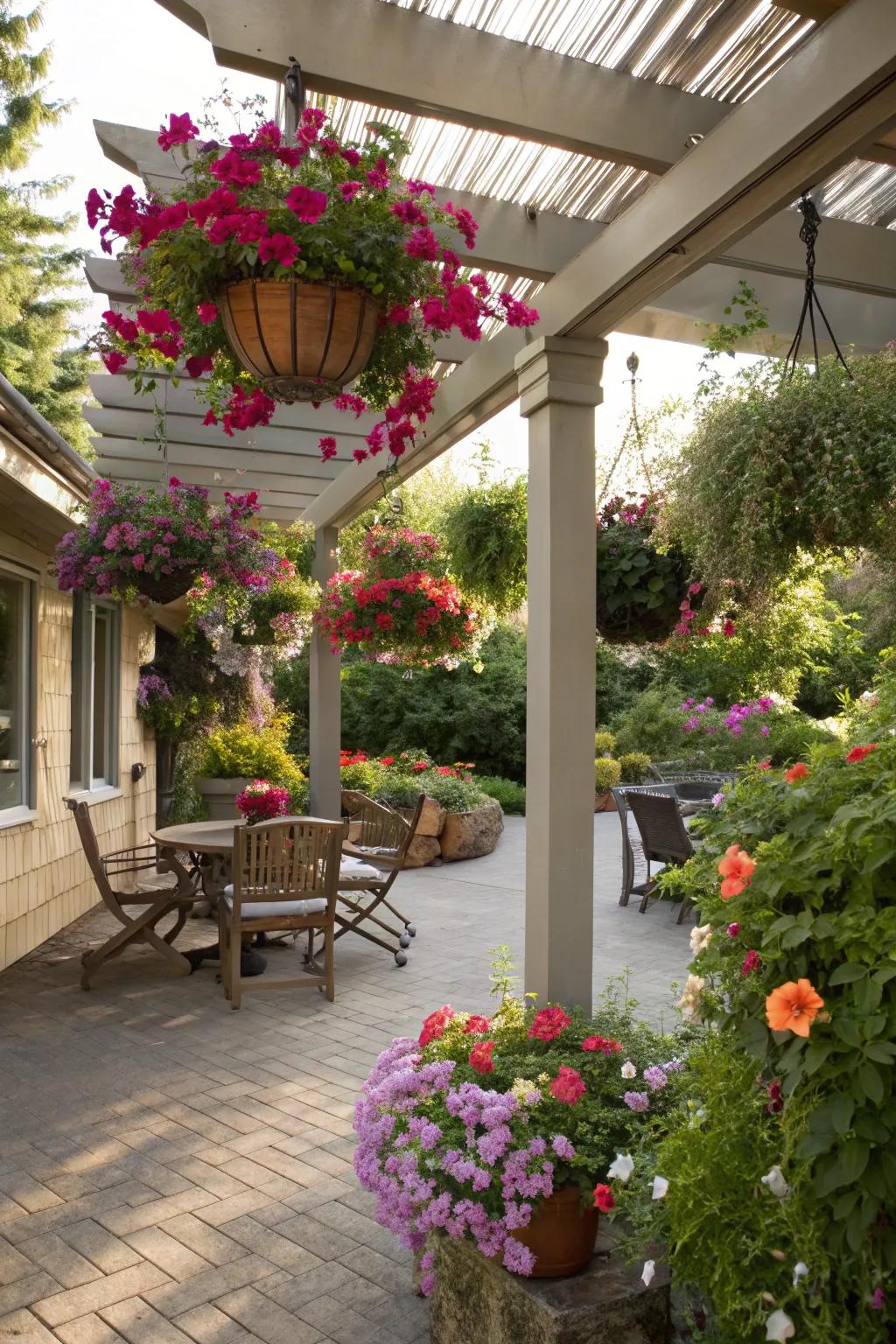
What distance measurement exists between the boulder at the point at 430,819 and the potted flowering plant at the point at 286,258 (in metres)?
7.44

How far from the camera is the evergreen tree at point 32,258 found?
1496cm

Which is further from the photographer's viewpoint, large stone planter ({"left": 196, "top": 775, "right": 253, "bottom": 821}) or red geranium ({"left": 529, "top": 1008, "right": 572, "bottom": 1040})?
large stone planter ({"left": 196, "top": 775, "right": 253, "bottom": 821})

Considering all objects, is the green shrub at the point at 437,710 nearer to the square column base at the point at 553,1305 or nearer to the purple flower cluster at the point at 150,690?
the purple flower cluster at the point at 150,690

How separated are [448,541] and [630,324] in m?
1.25

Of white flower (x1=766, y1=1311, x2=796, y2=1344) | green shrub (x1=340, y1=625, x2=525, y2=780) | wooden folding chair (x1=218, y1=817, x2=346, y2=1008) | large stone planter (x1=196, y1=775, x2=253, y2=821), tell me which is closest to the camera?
white flower (x1=766, y1=1311, x2=796, y2=1344)

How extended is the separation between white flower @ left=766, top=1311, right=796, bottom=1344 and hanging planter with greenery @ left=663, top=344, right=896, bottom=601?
1.78 metres

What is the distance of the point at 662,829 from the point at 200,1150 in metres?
4.36

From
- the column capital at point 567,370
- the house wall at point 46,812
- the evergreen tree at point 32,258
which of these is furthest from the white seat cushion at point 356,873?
the evergreen tree at point 32,258

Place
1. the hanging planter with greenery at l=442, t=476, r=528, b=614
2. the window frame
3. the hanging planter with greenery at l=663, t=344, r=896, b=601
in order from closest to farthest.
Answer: the hanging planter with greenery at l=663, t=344, r=896, b=601, the hanging planter with greenery at l=442, t=476, r=528, b=614, the window frame

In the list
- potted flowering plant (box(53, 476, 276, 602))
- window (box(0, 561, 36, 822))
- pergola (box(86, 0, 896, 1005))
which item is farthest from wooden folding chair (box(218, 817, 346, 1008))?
pergola (box(86, 0, 896, 1005))

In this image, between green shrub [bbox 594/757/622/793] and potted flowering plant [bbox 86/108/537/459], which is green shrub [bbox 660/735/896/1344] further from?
green shrub [bbox 594/757/622/793]

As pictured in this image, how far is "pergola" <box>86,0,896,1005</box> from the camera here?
85.6 inches

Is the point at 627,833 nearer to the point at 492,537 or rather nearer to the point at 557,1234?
the point at 492,537

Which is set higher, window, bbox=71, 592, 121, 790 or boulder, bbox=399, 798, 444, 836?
window, bbox=71, 592, 121, 790
